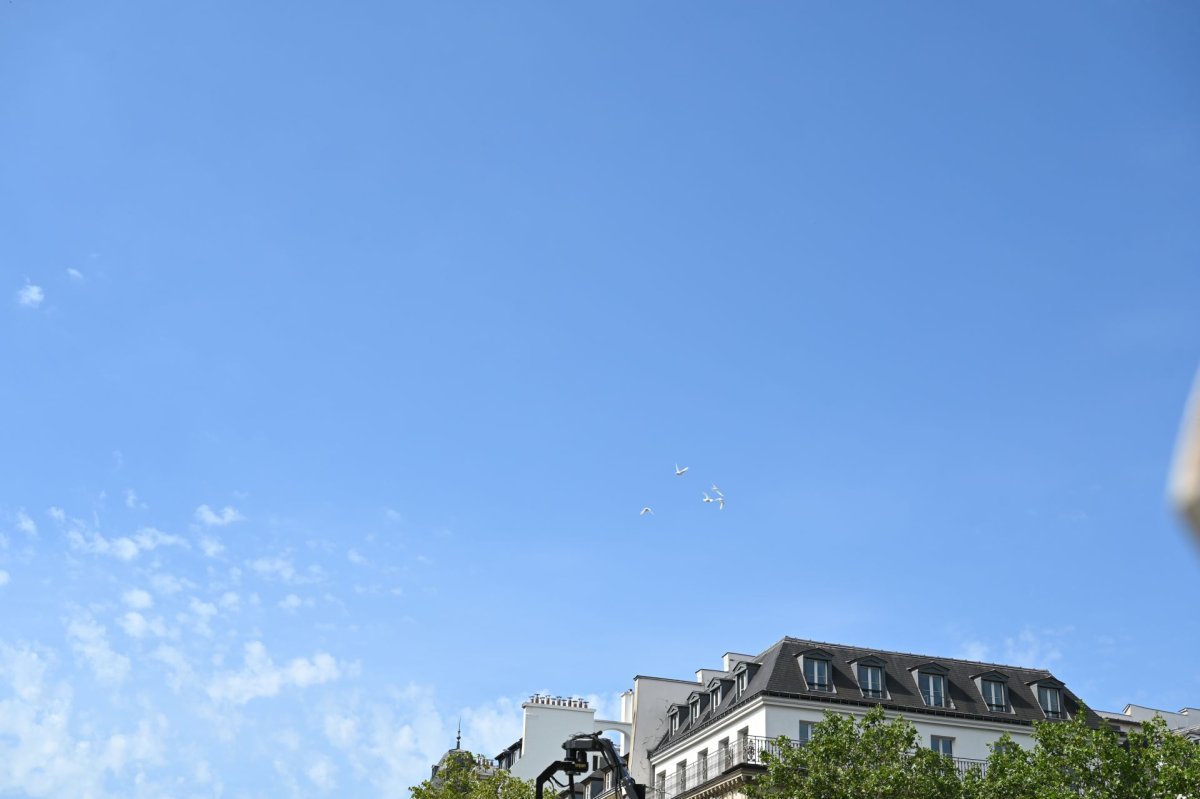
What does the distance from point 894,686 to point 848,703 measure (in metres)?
3.08

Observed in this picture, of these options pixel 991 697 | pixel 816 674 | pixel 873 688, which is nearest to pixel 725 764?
pixel 816 674

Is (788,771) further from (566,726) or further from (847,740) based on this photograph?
(566,726)

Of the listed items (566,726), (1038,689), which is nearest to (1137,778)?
(1038,689)

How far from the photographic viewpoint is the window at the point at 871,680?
6103 centimetres

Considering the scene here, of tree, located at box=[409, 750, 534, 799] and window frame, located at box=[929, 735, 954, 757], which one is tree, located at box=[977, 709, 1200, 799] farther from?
tree, located at box=[409, 750, 534, 799]

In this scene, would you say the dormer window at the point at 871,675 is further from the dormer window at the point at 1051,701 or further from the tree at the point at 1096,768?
the tree at the point at 1096,768

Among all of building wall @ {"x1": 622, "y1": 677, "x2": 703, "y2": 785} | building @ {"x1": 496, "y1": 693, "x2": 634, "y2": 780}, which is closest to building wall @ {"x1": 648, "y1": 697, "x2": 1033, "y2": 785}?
building wall @ {"x1": 622, "y1": 677, "x2": 703, "y2": 785}

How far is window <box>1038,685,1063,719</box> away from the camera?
63156mm

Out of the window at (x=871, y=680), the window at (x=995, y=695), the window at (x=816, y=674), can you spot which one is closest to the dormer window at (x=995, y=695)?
the window at (x=995, y=695)

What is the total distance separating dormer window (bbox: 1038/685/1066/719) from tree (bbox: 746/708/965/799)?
12.8m

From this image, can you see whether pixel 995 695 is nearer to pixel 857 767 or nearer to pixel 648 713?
pixel 857 767

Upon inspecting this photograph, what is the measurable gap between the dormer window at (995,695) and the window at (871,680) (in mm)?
5445

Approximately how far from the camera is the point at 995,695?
62.6 meters

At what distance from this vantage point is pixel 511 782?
2507 inches
